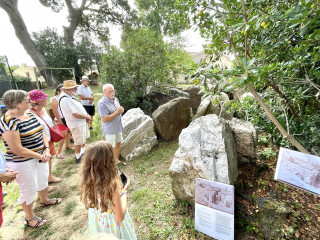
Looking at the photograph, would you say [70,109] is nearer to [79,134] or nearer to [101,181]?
[79,134]

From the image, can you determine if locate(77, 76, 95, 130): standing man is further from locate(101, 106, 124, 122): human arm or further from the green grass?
the green grass

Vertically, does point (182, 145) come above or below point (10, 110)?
below

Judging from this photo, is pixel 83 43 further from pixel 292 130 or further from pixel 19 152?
pixel 292 130

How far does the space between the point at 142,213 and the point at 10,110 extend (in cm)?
233

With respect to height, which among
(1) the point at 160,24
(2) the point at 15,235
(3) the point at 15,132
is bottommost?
(2) the point at 15,235

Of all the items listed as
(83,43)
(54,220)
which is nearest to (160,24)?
(83,43)

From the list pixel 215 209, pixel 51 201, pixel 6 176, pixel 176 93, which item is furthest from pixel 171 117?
pixel 6 176

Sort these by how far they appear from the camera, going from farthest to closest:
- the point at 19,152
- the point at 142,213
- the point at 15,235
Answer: the point at 142,213 → the point at 15,235 → the point at 19,152

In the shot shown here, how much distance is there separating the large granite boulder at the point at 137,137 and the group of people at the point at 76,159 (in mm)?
379

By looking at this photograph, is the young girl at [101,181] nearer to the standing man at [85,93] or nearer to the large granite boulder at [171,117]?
the large granite boulder at [171,117]

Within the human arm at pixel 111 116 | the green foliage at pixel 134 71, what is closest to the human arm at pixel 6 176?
the human arm at pixel 111 116

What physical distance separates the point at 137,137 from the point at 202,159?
7.60 feet

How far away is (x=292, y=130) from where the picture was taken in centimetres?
255

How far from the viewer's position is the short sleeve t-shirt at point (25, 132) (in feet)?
6.64
